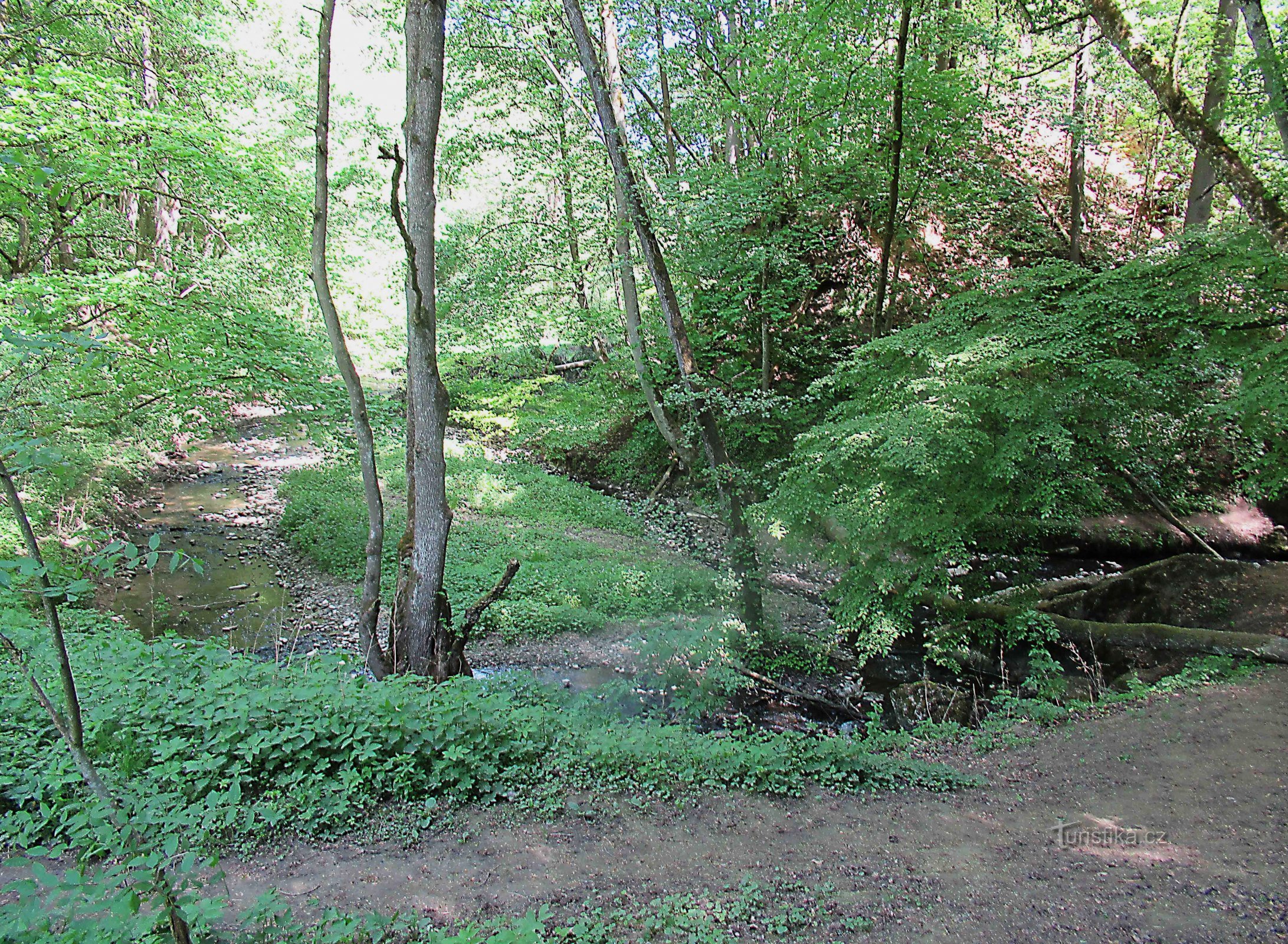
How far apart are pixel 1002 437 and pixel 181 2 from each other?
13244 millimetres

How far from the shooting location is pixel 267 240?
10.6m

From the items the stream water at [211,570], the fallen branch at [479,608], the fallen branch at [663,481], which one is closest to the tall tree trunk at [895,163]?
the fallen branch at [663,481]

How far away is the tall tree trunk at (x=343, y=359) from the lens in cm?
699

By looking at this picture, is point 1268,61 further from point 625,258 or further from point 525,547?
point 525,547

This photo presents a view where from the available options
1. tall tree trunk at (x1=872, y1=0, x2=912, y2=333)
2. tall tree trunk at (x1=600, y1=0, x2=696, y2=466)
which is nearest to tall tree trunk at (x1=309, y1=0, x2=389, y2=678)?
tall tree trunk at (x1=600, y1=0, x2=696, y2=466)

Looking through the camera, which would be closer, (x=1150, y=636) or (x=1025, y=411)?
(x=1025, y=411)

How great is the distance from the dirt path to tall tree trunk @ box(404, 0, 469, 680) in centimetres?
296

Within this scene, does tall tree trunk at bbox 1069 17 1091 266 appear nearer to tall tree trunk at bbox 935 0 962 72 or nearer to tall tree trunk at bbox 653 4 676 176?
tall tree trunk at bbox 935 0 962 72

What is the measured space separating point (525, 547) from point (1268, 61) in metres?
10.4

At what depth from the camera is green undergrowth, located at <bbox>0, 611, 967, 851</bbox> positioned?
3.86 metres

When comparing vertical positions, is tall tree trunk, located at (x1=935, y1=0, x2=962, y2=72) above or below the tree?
above

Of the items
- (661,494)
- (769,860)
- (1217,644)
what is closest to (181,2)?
(661,494)

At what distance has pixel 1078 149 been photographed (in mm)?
10914

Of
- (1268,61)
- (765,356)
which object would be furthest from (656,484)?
(1268,61)
